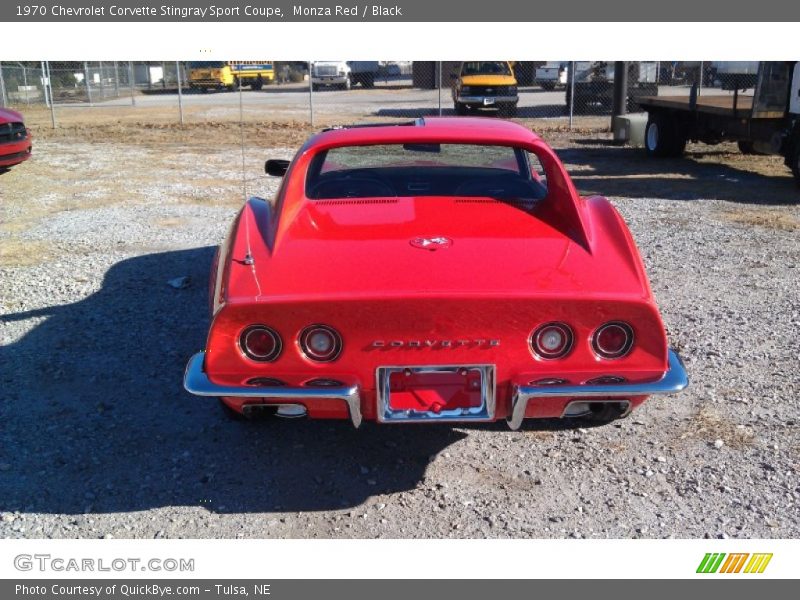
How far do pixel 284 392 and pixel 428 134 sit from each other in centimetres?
172

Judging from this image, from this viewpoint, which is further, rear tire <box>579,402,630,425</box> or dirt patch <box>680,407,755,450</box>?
dirt patch <box>680,407,755,450</box>

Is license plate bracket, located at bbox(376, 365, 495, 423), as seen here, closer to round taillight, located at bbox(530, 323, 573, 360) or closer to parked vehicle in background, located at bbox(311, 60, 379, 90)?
round taillight, located at bbox(530, 323, 573, 360)

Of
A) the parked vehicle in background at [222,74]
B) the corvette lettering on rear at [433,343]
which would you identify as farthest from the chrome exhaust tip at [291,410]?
the parked vehicle in background at [222,74]

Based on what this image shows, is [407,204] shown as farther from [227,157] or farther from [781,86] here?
[227,157]

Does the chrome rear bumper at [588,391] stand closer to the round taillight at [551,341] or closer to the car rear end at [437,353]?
the car rear end at [437,353]

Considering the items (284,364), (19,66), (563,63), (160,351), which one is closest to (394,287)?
(284,364)

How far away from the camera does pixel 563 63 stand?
36.1 metres

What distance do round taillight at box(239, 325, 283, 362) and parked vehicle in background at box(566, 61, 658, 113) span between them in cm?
2071

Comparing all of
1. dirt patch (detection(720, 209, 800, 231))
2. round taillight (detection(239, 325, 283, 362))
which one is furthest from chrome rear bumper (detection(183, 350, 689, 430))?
dirt patch (detection(720, 209, 800, 231))

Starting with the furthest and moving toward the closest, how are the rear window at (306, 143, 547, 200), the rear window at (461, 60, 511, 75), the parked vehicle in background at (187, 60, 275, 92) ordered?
the parked vehicle in background at (187, 60, 275, 92), the rear window at (461, 60, 511, 75), the rear window at (306, 143, 547, 200)

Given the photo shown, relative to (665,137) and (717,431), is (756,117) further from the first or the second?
(717,431)

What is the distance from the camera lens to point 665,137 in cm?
1398

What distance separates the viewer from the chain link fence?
22625mm

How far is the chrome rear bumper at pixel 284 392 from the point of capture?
125 inches
